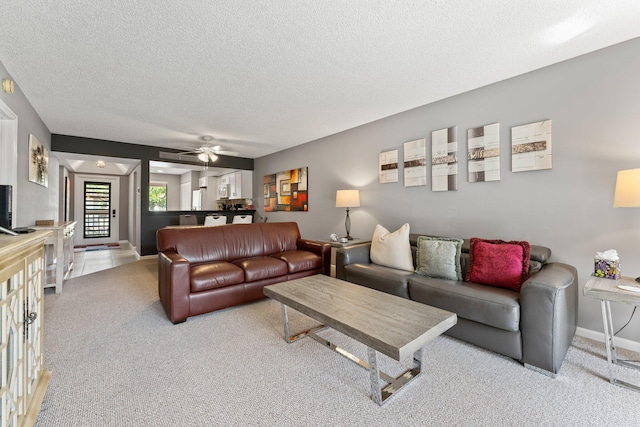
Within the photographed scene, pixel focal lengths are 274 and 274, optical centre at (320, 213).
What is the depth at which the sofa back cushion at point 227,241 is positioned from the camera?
10.7 feet

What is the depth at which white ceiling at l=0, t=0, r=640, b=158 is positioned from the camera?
186cm

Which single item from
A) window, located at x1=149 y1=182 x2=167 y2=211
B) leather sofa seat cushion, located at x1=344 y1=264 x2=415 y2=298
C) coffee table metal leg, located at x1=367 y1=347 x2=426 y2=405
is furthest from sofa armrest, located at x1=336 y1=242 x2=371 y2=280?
window, located at x1=149 y1=182 x2=167 y2=211

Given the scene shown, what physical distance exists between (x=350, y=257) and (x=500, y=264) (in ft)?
4.87

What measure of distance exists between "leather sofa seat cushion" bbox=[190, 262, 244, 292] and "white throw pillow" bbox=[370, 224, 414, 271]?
1578 mm

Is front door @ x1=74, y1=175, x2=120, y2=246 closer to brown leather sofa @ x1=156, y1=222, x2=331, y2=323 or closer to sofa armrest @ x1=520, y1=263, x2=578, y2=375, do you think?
brown leather sofa @ x1=156, y1=222, x2=331, y2=323

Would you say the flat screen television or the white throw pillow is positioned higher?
the flat screen television

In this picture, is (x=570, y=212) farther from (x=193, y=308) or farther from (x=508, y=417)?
(x=193, y=308)

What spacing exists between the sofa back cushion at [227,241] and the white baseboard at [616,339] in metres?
3.30

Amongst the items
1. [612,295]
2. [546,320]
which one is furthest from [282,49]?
[612,295]

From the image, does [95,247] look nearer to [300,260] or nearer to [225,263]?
[225,263]

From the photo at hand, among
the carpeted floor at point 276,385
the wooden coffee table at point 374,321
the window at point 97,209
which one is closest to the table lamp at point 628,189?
the carpeted floor at point 276,385

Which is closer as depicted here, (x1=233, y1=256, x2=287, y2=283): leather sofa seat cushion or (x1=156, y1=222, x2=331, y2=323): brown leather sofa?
(x1=156, y1=222, x2=331, y2=323): brown leather sofa

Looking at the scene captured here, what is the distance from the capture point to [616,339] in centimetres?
227

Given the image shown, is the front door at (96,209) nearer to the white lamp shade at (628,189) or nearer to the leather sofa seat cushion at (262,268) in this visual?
the leather sofa seat cushion at (262,268)
